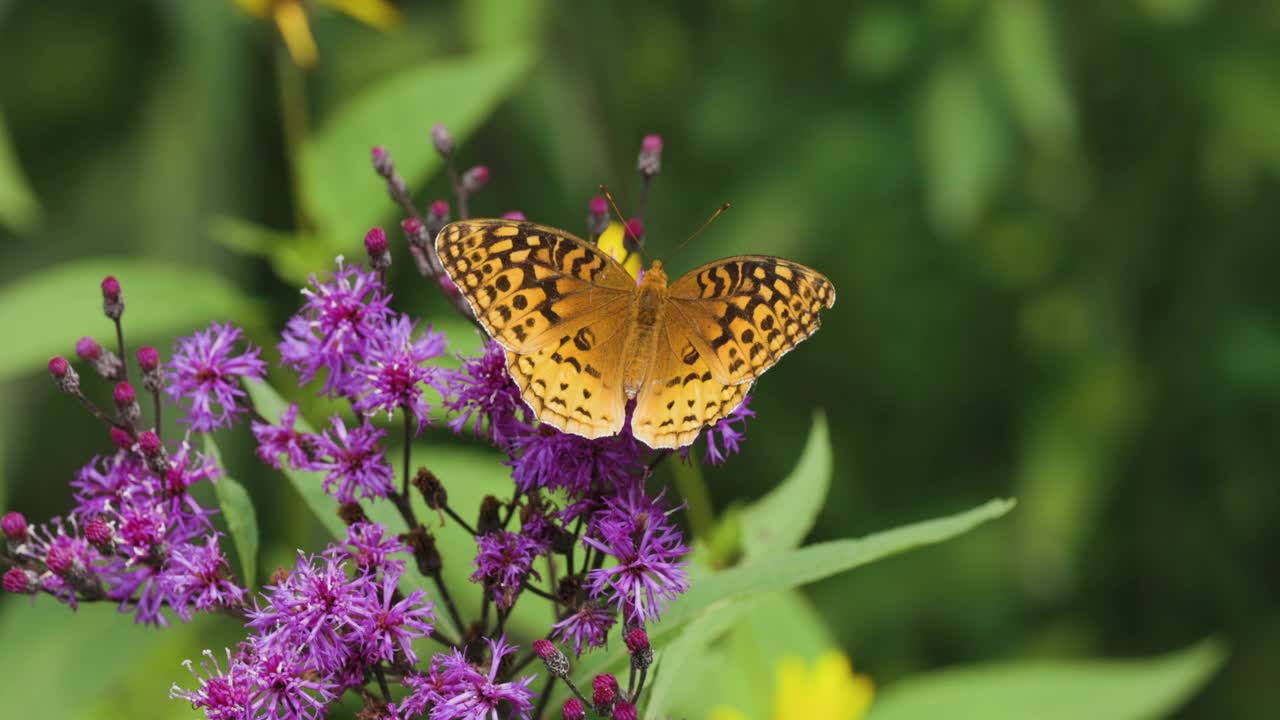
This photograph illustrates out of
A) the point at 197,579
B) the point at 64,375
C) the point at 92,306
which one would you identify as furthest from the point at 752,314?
the point at 92,306

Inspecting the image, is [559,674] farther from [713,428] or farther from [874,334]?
[874,334]

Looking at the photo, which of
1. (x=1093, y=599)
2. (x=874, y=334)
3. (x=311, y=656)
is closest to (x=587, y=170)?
(x=874, y=334)

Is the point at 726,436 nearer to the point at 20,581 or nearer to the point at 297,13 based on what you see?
the point at 20,581

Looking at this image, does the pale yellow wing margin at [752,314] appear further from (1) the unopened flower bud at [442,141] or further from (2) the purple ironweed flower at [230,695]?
(2) the purple ironweed flower at [230,695]

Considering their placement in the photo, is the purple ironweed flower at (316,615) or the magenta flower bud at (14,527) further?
the magenta flower bud at (14,527)

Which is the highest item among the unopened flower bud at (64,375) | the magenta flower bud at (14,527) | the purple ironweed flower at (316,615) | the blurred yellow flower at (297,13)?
the blurred yellow flower at (297,13)

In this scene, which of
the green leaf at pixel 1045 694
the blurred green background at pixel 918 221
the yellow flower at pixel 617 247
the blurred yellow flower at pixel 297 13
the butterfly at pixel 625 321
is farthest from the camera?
the blurred green background at pixel 918 221

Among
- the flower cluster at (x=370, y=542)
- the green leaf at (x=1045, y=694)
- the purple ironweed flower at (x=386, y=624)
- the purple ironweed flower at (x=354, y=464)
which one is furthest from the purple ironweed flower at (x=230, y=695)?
the green leaf at (x=1045, y=694)
